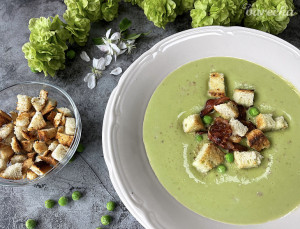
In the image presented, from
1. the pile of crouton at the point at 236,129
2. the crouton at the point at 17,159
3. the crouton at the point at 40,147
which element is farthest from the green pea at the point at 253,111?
the crouton at the point at 17,159

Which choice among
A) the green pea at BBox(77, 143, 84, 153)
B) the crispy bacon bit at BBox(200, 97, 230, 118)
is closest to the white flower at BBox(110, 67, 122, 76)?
the green pea at BBox(77, 143, 84, 153)

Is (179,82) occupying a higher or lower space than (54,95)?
higher

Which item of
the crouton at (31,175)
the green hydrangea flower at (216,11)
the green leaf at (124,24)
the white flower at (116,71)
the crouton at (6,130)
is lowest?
the crouton at (31,175)

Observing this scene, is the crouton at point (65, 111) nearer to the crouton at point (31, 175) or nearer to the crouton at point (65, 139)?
the crouton at point (65, 139)

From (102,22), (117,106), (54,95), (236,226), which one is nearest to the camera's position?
(236,226)

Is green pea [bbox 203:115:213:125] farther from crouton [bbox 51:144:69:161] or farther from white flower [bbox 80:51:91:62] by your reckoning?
white flower [bbox 80:51:91:62]

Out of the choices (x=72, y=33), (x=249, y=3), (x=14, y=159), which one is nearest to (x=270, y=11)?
(x=249, y=3)

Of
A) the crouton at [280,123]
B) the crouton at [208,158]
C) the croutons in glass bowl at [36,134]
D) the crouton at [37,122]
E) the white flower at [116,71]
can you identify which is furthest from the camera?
the white flower at [116,71]

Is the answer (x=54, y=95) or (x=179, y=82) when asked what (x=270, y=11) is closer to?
(x=179, y=82)
